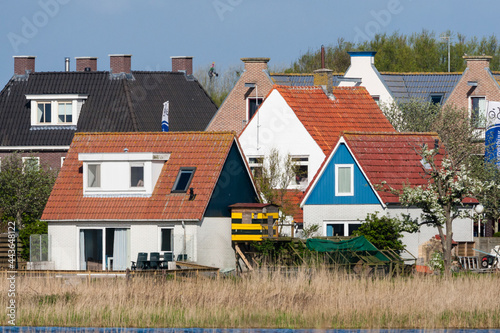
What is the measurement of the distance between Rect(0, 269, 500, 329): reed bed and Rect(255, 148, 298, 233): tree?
12.2 meters

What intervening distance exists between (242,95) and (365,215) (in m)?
16.8

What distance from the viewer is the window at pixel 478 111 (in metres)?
56.3

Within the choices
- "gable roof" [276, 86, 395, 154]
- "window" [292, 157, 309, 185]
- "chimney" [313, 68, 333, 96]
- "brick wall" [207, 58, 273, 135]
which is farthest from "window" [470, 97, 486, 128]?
"brick wall" [207, 58, 273, 135]

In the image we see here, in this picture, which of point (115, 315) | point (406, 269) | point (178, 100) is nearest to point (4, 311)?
point (115, 315)

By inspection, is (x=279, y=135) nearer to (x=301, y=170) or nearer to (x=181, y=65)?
(x=301, y=170)

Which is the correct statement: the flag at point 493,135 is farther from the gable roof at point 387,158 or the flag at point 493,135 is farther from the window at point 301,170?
the window at point 301,170

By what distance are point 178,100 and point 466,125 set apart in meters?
17.2

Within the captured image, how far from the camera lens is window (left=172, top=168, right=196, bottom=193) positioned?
1630 inches

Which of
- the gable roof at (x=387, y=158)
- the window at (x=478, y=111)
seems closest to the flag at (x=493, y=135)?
the window at (x=478, y=111)

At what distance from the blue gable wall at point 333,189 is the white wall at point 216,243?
3.78 metres

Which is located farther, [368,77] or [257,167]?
[368,77]

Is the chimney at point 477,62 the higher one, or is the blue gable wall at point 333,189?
the chimney at point 477,62

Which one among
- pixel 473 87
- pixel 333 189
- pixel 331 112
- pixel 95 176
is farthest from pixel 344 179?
pixel 473 87

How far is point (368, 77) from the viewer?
61.9 meters
